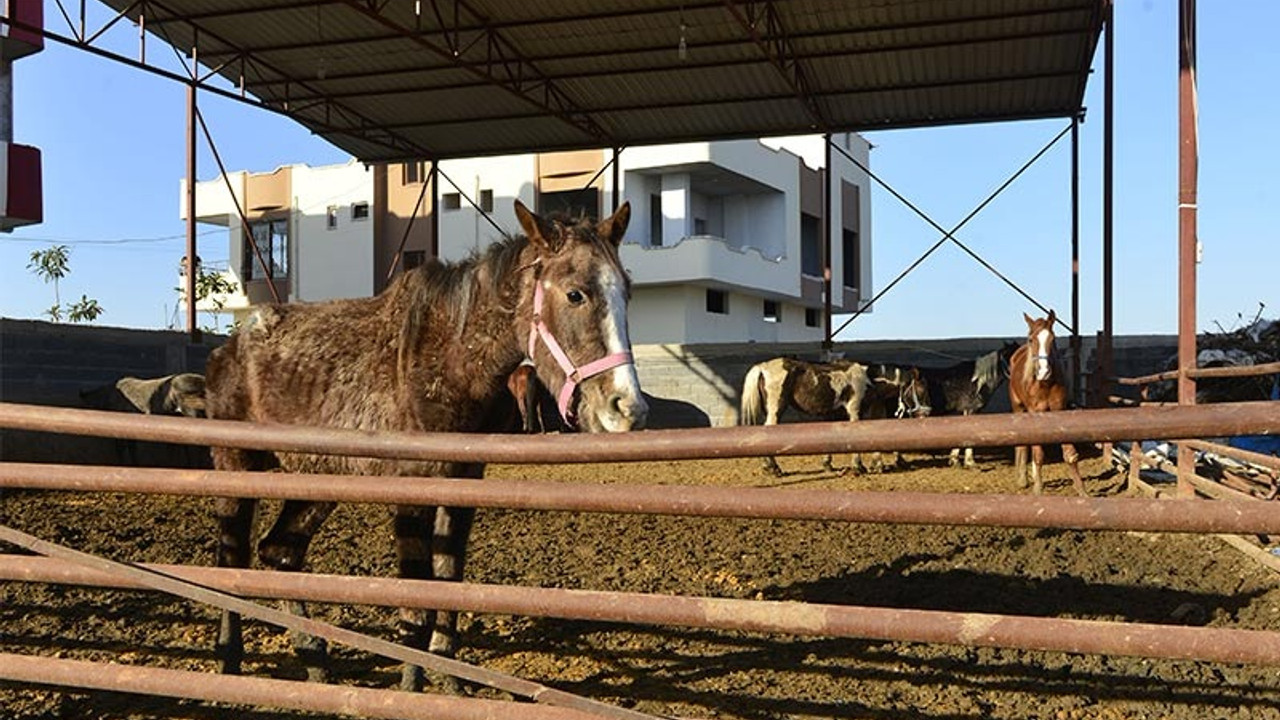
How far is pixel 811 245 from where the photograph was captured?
39.8 metres

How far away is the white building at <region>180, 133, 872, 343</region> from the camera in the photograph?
3238 centimetres

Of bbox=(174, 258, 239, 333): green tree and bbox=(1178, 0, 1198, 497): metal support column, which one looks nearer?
bbox=(1178, 0, 1198, 497): metal support column

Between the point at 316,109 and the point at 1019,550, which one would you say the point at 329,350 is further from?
the point at 316,109

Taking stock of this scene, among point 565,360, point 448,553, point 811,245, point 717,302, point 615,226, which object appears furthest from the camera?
point 811,245

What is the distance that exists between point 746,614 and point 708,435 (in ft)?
1.31

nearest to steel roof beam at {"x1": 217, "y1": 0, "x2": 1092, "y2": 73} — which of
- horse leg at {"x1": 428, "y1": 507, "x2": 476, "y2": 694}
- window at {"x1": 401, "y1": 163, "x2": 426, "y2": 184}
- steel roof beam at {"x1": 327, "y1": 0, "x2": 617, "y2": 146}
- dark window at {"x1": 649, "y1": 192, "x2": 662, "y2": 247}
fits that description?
steel roof beam at {"x1": 327, "y1": 0, "x2": 617, "y2": 146}

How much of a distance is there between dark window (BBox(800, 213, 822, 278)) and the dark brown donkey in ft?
116

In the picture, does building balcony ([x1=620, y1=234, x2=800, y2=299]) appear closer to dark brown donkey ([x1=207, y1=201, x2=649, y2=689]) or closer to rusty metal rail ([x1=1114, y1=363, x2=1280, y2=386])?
rusty metal rail ([x1=1114, y1=363, x2=1280, y2=386])

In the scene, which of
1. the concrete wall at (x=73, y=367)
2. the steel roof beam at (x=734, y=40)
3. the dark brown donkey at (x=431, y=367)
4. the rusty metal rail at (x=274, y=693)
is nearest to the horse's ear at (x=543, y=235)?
the dark brown donkey at (x=431, y=367)

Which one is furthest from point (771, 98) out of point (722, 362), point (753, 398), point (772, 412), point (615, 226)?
point (615, 226)

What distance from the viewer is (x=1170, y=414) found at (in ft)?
5.99

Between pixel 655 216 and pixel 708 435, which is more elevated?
pixel 655 216

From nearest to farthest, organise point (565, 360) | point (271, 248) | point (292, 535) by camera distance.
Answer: point (565, 360) < point (292, 535) < point (271, 248)

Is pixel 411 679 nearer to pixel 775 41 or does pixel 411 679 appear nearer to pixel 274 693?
pixel 274 693
